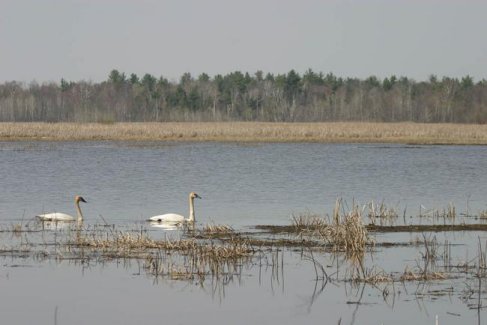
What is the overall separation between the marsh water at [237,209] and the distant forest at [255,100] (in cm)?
4612

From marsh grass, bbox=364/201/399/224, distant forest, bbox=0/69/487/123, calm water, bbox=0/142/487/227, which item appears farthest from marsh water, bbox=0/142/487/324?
distant forest, bbox=0/69/487/123

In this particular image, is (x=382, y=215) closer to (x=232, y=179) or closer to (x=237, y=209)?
(x=237, y=209)

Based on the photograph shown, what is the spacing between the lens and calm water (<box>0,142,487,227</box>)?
22750mm

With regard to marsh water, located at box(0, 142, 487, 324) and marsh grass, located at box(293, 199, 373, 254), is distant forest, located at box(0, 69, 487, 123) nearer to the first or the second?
marsh water, located at box(0, 142, 487, 324)

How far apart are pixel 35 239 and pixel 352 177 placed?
58.3ft

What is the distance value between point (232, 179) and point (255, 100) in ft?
245

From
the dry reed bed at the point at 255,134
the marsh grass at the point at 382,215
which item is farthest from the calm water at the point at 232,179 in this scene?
the dry reed bed at the point at 255,134

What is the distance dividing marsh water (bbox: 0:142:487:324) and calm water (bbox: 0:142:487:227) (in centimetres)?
5

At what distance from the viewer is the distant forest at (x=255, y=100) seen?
97.8 m

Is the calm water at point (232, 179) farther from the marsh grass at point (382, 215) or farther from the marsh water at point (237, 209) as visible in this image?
the marsh grass at point (382, 215)

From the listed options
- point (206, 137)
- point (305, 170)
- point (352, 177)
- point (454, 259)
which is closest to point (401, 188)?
point (352, 177)

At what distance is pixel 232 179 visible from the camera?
31.5 metres

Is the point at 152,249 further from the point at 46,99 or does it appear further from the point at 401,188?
the point at 46,99

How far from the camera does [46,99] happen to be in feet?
373
